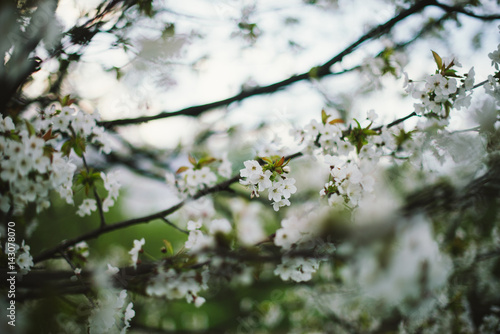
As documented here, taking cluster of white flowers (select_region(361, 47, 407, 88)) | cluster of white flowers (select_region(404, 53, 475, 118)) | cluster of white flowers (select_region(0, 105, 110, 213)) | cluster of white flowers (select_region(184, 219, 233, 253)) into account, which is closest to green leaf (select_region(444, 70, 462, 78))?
cluster of white flowers (select_region(404, 53, 475, 118))

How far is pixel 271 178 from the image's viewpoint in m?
1.41

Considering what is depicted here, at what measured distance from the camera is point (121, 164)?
10.7 ft

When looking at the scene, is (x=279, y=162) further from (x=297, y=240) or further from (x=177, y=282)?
(x=177, y=282)

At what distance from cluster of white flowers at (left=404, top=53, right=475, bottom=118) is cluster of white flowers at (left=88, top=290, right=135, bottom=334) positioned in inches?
69.2

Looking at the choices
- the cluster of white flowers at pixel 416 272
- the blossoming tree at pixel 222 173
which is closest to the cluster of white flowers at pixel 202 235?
the blossoming tree at pixel 222 173

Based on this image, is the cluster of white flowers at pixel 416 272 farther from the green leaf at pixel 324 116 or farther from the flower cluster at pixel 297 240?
the green leaf at pixel 324 116

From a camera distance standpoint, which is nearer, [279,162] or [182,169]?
[279,162]

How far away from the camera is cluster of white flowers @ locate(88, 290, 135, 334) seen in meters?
A: 1.29

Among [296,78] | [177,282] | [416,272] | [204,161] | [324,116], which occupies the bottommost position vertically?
[416,272]

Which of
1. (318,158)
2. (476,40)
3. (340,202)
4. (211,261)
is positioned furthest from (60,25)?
(476,40)

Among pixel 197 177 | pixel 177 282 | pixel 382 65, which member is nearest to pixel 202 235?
pixel 177 282

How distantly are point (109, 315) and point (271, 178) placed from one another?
957 millimetres

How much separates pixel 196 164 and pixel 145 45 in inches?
33.9

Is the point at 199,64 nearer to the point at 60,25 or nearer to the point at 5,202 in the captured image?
the point at 60,25
